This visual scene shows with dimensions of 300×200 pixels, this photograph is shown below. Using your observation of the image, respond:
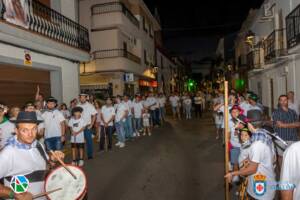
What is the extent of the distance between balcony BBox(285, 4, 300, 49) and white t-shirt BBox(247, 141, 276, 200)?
10064 mm

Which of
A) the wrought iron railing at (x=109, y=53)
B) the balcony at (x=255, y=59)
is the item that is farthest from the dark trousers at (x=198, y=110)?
the wrought iron railing at (x=109, y=53)

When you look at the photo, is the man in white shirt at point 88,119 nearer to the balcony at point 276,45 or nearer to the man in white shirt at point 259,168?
the man in white shirt at point 259,168

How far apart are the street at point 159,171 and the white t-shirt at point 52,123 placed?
1.22 metres

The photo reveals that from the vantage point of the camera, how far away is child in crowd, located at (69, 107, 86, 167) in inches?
329

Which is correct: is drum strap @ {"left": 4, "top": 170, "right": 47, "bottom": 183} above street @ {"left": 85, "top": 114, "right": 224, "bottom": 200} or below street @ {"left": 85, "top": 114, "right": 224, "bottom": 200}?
above

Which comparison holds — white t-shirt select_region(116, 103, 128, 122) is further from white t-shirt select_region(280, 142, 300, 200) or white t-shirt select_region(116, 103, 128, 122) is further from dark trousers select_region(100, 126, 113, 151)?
white t-shirt select_region(280, 142, 300, 200)

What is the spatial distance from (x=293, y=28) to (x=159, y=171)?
913 centimetres

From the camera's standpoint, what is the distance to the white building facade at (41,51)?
9555 mm

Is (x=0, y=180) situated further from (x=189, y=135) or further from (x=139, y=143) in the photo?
(x=189, y=135)

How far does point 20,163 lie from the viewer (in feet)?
10.2

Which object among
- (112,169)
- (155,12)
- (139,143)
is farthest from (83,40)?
(155,12)

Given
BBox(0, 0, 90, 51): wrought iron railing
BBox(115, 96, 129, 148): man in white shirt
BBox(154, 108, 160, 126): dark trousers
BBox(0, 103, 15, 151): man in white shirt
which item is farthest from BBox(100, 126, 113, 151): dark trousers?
BBox(154, 108, 160, 126): dark trousers

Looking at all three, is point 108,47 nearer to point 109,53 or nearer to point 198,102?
point 109,53

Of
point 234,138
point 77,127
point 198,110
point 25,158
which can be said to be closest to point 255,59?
point 198,110
